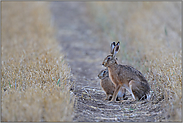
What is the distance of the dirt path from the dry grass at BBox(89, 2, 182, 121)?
40cm

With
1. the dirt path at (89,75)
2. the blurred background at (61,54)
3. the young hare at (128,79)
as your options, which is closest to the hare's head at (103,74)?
the young hare at (128,79)

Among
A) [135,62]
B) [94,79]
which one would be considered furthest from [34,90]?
[135,62]

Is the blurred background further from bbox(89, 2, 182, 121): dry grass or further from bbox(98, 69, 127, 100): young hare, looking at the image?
bbox(98, 69, 127, 100): young hare

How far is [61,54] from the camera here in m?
7.48

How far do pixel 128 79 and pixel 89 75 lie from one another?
6.82 ft

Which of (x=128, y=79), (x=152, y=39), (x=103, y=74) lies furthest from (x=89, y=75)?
(x=152, y=39)

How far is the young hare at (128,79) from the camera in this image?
493 centimetres

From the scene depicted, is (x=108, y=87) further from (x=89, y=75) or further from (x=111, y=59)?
(x=89, y=75)

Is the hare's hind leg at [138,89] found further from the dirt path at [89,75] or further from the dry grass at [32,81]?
the dry grass at [32,81]

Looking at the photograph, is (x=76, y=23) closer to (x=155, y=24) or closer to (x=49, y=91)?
(x=155, y=24)

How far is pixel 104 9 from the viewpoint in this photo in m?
13.8

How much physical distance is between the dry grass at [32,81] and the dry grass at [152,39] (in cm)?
171

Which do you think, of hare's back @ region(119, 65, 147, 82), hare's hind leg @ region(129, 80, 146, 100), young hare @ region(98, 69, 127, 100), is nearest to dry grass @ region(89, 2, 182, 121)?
hare's hind leg @ region(129, 80, 146, 100)

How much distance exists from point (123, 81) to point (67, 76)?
4.06 feet
